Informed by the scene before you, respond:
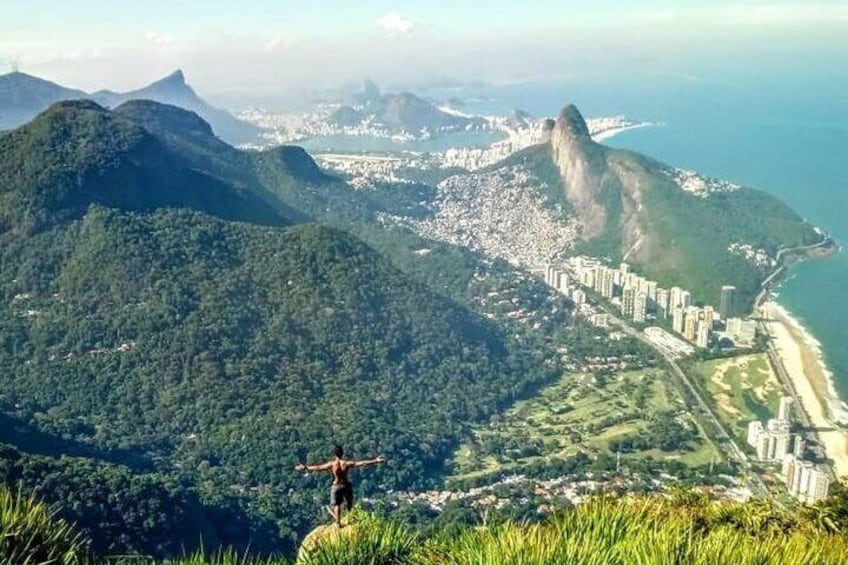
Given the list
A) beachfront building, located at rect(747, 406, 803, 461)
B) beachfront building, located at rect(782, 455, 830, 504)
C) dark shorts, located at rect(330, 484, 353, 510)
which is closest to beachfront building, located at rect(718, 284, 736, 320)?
beachfront building, located at rect(747, 406, 803, 461)

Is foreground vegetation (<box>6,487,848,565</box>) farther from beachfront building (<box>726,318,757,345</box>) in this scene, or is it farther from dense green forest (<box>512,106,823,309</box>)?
dense green forest (<box>512,106,823,309</box>)

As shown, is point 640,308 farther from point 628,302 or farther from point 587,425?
point 587,425

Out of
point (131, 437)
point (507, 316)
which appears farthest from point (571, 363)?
point (131, 437)

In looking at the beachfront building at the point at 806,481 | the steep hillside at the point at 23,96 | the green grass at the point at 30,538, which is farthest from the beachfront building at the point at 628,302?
the steep hillside at the point at 23,96

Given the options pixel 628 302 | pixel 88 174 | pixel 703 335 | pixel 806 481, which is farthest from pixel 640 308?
pixel 88 174

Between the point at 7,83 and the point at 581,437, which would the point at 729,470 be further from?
the point at 7,83
